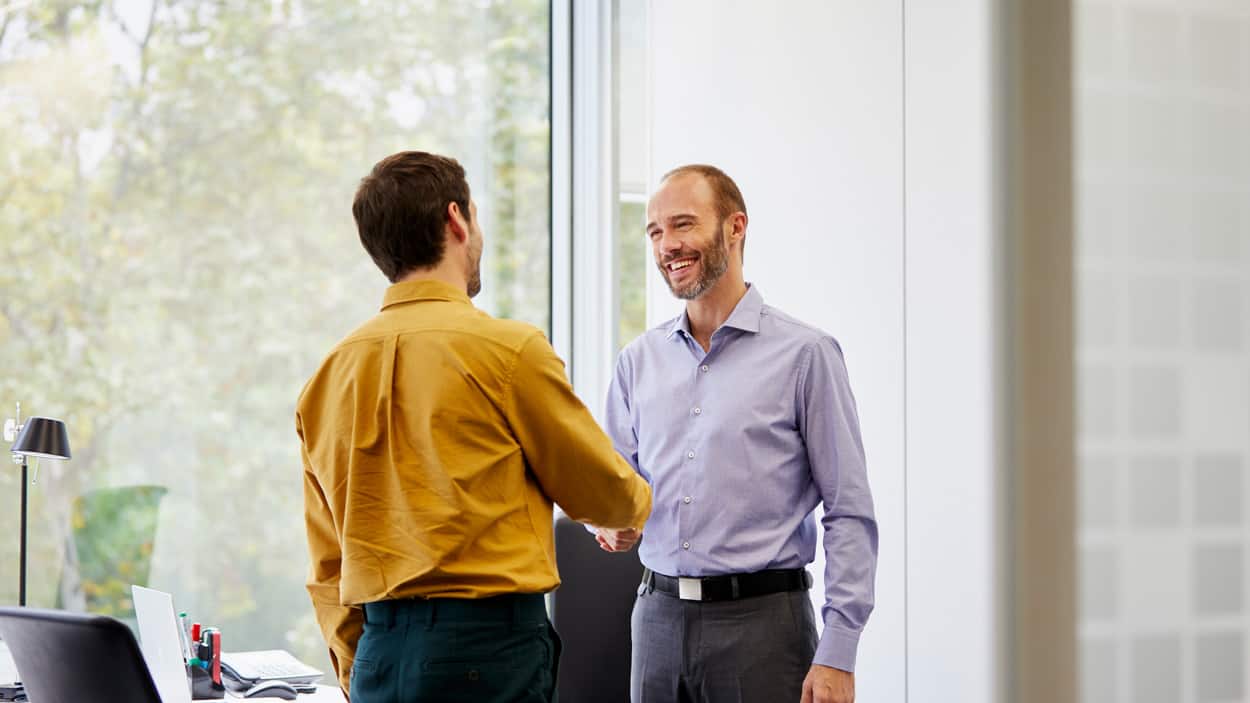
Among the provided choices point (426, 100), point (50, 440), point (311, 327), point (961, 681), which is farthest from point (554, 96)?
point (961, 681)

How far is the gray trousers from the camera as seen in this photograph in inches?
85.4

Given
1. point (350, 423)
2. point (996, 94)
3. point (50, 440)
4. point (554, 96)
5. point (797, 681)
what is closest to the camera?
point (350, 423)

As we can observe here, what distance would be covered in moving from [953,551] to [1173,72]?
1040 mm

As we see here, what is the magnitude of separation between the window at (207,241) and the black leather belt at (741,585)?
232cm

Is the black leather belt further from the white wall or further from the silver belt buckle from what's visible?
the white wall

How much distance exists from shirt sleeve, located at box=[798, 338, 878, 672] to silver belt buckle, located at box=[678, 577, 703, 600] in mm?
241

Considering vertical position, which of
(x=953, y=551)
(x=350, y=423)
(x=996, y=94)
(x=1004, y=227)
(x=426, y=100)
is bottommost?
(x=953, y=551)

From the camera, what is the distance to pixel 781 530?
225 centimetres

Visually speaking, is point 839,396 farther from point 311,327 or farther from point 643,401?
point 311,327

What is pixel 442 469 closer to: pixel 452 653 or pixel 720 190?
pixel 452 653

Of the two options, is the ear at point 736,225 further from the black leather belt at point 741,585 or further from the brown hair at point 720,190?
the black leather belt at point 741,585

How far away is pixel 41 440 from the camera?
3.14 metres

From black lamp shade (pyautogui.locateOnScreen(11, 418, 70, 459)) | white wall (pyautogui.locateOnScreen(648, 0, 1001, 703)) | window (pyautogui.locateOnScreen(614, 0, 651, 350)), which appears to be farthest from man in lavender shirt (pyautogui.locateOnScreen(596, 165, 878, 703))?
window (pyautogui.locateOnScreen(614, 0, 651, 350))

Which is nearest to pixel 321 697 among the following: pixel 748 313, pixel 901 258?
pixel 748 313
